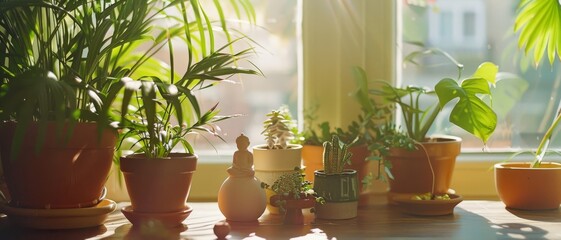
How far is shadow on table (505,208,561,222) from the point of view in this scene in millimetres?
1633

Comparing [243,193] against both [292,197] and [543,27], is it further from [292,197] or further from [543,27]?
[543,27]

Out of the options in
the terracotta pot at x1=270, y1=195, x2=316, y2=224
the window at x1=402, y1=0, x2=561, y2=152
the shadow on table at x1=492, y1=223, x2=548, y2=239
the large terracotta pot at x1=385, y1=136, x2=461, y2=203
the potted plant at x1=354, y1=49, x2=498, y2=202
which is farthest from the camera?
the window at x1=402, y1=0, x2=561, y2=152

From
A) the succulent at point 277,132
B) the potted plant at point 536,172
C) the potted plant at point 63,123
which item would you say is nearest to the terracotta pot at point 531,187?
the potted plant at point 536,172

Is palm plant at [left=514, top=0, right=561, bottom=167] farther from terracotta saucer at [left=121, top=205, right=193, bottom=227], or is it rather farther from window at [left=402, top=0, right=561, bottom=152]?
terracotta saucer at [left=121, top=205, right=193, bottom=227]

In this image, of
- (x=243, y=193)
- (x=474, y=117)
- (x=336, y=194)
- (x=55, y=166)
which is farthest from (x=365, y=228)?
(x=55, y=166)

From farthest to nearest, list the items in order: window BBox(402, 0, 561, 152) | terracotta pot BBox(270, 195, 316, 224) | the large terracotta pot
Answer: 1. window BBox(402, 0, 561, 152)
2. the large terracotta pot
3. terracotta pot BBox(270, 195, 316, 224)

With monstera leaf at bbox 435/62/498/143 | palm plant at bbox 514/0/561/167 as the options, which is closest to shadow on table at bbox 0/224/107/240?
monstera leaf at bbox 435/62/498/143

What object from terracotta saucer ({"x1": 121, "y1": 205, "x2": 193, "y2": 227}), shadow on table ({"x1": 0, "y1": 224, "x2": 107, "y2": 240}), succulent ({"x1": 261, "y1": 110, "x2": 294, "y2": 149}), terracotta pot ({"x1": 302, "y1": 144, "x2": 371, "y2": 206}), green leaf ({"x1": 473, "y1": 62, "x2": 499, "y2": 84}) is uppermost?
green leaf ({"x1": 473, "y1": 62, "x2": 499, "y2": 84})

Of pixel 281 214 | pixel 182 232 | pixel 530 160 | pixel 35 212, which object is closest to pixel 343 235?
pixel 281 214

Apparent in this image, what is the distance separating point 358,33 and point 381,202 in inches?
17.7

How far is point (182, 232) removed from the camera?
153 cm

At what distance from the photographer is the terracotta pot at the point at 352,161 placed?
1.82 m

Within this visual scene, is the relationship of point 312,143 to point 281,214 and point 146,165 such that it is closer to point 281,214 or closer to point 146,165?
point 281,214

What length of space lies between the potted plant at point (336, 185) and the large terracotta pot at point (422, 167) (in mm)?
194
